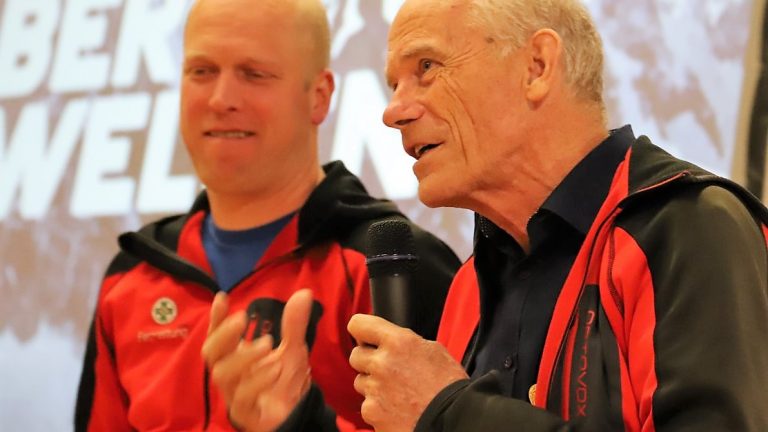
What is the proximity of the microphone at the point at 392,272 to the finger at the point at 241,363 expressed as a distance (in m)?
0.23

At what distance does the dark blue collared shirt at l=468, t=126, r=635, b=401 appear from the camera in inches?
53.5

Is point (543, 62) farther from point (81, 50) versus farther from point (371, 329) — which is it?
point (81, 50)

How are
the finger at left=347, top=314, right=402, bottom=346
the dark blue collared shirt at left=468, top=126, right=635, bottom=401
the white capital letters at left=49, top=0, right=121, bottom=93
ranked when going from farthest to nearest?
the white capital letters at left=49, top=0, right=121, bottom=93 < the dark blue collared shirt at left=468, top=126, right=635, bottom=401 < the finger at left=347, top=314, right=402, bottom=346

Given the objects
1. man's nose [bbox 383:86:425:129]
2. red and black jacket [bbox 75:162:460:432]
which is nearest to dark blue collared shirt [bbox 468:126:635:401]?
man's nose [bbox 383:86:425:129]

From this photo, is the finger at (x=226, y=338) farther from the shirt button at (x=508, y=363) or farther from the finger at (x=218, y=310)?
the shirt button at (x=508, y=363)

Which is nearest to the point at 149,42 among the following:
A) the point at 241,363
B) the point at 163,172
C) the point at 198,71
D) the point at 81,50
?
the point at 81,50

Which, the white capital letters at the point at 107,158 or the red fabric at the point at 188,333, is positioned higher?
the white capital letters at the point at 107,158

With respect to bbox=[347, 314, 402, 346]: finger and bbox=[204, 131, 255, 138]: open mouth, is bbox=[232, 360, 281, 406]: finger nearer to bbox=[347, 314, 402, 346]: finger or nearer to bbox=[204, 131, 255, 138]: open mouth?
bbox=[347, 314, 402, 346]: finger

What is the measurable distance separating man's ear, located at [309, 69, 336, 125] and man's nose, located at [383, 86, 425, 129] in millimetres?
634

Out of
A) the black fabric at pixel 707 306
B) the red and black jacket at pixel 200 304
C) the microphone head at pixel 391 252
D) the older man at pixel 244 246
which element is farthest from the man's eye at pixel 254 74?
the black fabric at pixel 707 306

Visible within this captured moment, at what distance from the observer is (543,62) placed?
1.45 m

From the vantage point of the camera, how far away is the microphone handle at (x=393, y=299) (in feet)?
4.25

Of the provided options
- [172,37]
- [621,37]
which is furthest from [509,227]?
[172,37]

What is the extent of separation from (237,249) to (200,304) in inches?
4.8
